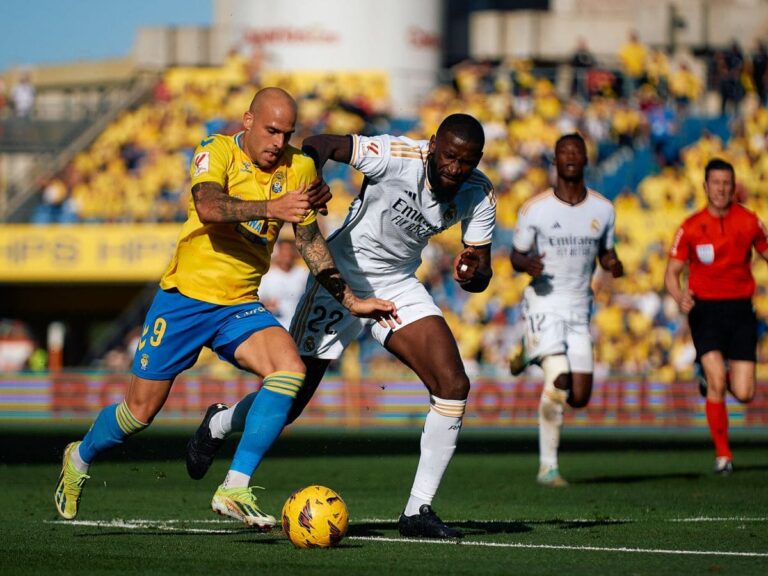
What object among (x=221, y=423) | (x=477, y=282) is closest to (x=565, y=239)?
(x=477, y=282)

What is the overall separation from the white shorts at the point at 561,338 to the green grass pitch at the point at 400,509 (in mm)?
1040

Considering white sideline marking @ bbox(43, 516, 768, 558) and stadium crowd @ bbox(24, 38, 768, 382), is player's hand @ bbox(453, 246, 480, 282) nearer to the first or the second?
white sideline marking @ bbox(43, 516, 768, 558)

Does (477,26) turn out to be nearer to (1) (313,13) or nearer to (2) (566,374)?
(1) (313,13)

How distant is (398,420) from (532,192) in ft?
20.3

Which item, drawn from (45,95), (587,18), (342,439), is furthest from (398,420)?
(45,95)

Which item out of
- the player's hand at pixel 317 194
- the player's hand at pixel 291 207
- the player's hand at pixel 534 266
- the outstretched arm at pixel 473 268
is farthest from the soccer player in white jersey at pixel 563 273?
the player's hand at pixel 291 207

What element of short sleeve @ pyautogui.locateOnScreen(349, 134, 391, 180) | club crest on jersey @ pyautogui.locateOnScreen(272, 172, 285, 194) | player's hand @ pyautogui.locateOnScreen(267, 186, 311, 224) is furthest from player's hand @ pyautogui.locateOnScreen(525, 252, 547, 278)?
player's hand @ pyautogui.locateOnScreen(267, 186, 311, 224)

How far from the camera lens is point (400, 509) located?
9.90m

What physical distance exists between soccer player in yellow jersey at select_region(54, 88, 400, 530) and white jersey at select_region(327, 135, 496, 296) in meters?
0.53

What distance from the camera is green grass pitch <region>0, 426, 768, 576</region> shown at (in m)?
6.74

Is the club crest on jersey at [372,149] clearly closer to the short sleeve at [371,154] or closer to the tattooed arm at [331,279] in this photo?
the short sleeve at [371,154]

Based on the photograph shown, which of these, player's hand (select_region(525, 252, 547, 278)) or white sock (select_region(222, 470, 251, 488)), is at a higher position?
player's hand (select_region(525, 252, 547, 278))

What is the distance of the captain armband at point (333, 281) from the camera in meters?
8.04

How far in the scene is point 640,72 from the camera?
31844mm
